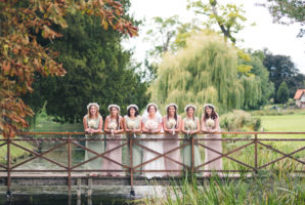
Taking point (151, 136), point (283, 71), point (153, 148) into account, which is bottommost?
point (153, 148)

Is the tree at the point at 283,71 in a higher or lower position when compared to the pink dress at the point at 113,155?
higher

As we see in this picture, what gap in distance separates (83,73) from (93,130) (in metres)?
11.7

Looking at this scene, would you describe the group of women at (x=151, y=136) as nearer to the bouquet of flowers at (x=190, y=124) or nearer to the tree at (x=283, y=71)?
the bouquet of flowers at (x=190, y=124)

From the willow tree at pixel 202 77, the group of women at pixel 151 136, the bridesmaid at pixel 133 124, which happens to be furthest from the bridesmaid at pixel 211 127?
the willow tree at pixel 202 77

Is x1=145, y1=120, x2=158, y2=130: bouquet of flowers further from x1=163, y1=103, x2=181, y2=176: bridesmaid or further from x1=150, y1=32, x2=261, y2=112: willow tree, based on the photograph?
x1=150, y1=32, x2=261, y2=112: willow tree

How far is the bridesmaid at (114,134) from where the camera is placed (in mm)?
9508

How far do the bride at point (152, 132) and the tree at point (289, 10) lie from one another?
Answer: 7.68 metres

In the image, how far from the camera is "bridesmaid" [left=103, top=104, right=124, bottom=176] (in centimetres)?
951

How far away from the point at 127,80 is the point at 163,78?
1.86 meters

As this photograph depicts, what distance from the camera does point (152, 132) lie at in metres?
9.60

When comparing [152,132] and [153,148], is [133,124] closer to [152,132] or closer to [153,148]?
[152,132]

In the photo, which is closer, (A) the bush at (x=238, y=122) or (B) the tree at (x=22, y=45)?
(B) the tree at (x=22, y=45)

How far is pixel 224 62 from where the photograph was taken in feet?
76.9

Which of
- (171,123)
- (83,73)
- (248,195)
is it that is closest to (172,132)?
(171,123)
